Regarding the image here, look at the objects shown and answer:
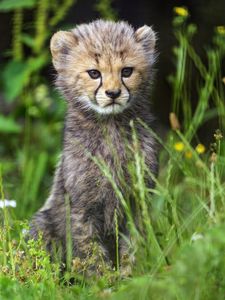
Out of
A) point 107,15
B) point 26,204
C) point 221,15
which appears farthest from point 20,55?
point 221,15

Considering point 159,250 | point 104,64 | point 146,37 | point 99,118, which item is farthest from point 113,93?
point 159,250

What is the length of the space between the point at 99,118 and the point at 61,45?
20.3 inches

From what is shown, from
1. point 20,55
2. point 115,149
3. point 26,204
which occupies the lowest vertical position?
point 26,204

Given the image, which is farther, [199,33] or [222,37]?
[199,33]

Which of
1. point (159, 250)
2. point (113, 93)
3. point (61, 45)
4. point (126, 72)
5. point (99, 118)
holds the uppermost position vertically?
point (61, 45)

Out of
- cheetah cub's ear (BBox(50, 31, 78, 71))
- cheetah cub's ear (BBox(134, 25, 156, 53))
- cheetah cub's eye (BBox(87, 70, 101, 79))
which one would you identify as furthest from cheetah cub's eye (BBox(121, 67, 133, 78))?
cheetah cub's ear (BBox(50, 31, 78, 71))

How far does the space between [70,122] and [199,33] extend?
3371mm

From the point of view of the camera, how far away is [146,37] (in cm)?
629

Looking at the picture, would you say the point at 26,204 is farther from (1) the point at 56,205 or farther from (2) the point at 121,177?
(2) the point at 121,177

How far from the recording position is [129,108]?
243 inches

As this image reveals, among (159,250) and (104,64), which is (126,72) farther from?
(159,250)

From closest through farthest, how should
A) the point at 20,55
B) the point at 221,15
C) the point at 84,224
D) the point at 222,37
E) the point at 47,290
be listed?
the point at 47,290
the point at 84,224
the point at 222,37
the point at 20,55
the point at 221,15

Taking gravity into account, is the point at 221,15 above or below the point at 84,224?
above

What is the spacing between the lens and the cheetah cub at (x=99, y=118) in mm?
5969
